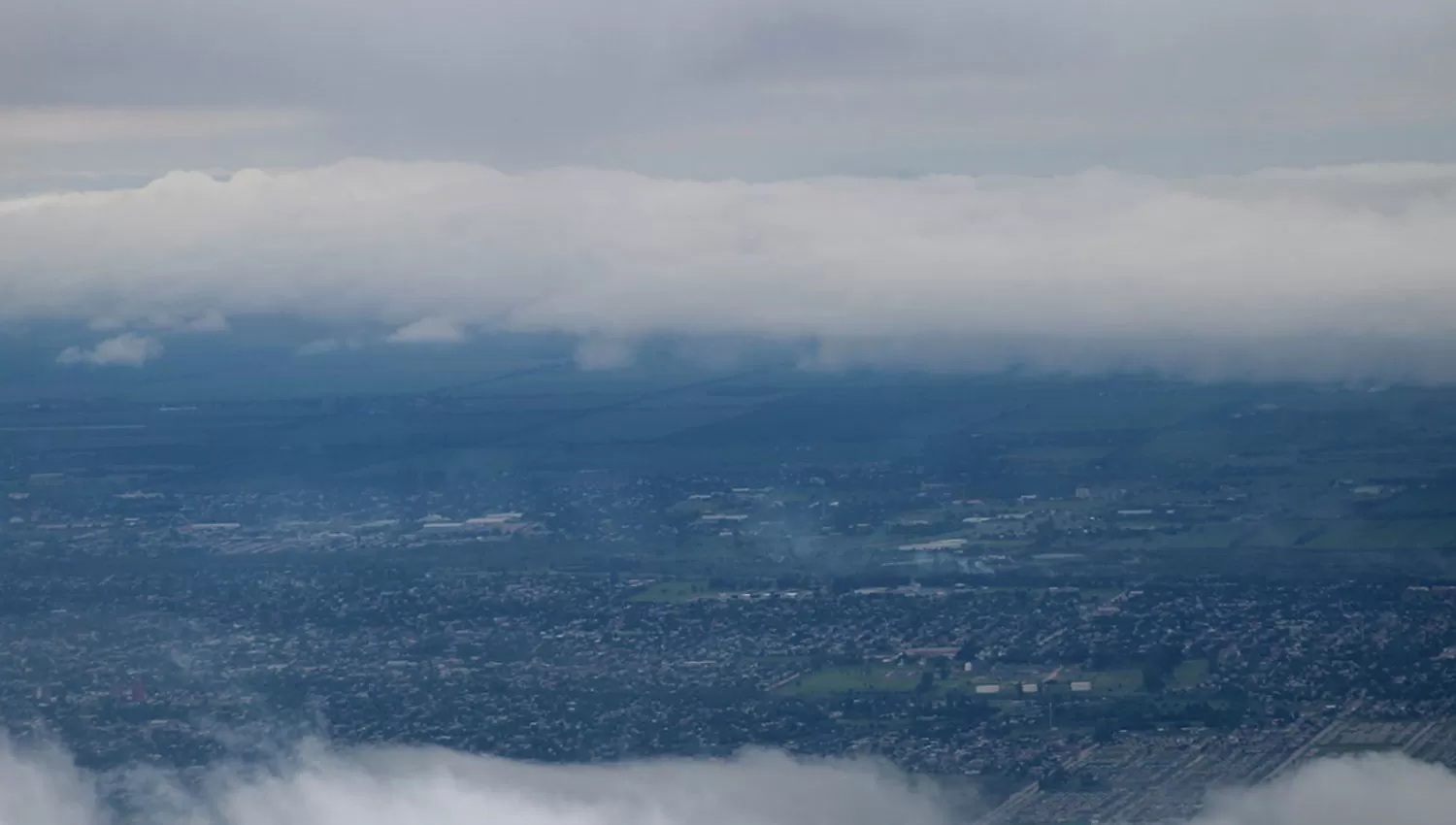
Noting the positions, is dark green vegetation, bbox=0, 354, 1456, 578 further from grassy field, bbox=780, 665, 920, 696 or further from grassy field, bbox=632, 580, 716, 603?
grassy field, bbox=780, 665, 920, 696

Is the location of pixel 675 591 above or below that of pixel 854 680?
above

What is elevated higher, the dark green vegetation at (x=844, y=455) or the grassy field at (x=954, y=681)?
the dark green vegetation at (x=844, y=455)

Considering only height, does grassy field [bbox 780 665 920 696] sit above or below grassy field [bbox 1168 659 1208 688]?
above

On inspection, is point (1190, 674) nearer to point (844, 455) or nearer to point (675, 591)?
point (675, 591)

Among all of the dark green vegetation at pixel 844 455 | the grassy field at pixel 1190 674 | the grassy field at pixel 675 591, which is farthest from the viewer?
the dark green vegetation at pixel 844 455

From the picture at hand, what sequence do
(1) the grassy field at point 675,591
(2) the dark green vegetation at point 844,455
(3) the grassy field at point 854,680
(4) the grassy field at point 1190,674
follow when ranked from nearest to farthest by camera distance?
(4) the grassy field at point 1190,674 → (3) the grassy field at point 854,680 → (1) the grassy field at point 675,591 → (2) the dark green vegetation at point 844,455

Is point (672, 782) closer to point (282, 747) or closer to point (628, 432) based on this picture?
point (282, 747)

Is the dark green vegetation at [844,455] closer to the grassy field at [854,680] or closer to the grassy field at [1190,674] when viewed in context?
the grassy field at [1190,674]

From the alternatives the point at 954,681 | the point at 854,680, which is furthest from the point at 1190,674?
the point at 854,680

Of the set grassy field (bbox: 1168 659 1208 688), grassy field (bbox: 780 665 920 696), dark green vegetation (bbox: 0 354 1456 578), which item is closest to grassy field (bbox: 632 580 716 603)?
dark green vegetation (bbox: 0 354 1456 578)

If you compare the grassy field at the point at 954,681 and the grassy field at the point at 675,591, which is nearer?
the grassy field at the point at 954,681

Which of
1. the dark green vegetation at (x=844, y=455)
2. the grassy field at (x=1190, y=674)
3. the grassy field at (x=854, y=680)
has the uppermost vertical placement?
the dark green vegetation at (x=844, y=455)

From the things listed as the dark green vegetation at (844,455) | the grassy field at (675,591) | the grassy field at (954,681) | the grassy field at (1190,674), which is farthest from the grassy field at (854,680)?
the dark green vegetation at (844,455)

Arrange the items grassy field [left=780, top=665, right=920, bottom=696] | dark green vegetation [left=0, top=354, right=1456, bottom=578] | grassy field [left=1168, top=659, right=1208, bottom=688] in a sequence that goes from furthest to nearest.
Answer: dark green vegetation [left=0, top=354, right=1456, bottom=578], grassy field [left=780, top=665, right=920, bottom=696], grassy field [left=1168, top=659, right=1208, bottom=688]
